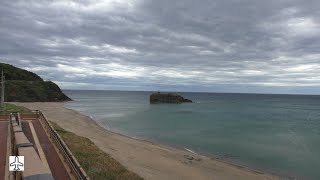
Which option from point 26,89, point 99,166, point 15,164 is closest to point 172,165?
point 99,166

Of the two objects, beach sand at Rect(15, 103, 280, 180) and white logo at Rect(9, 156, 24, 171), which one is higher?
white logo at Rect(9, 156, 24, 171)

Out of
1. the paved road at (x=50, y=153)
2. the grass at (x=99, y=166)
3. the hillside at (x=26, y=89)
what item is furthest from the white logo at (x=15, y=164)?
the hillside at (x=26, y=89)

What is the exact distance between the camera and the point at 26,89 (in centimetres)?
12425

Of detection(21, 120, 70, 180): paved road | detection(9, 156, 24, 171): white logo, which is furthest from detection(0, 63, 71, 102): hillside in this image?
detection(9, 156, 24, 171): white logo

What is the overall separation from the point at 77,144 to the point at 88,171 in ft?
32.7

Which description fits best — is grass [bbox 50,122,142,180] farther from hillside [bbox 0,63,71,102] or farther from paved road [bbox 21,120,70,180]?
hillside [bbox 0,63,71,102]

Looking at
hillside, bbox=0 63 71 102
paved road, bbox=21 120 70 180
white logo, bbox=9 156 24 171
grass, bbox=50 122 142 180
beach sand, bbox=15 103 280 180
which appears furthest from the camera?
hillside, bbox=0 63 71 102

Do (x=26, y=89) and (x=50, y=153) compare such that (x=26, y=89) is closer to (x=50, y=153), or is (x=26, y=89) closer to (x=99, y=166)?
(x=50, y=153)

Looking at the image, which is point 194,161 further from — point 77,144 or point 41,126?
point 41,126

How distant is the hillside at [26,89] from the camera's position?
4626 inches

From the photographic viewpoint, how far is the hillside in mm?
117512

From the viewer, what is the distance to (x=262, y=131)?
6078 centimetres

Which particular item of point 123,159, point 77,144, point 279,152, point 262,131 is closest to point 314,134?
point 262,131

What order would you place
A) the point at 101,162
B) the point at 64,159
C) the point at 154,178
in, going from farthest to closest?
the point at 154,178, the point at 101,162, the point at 64,159
